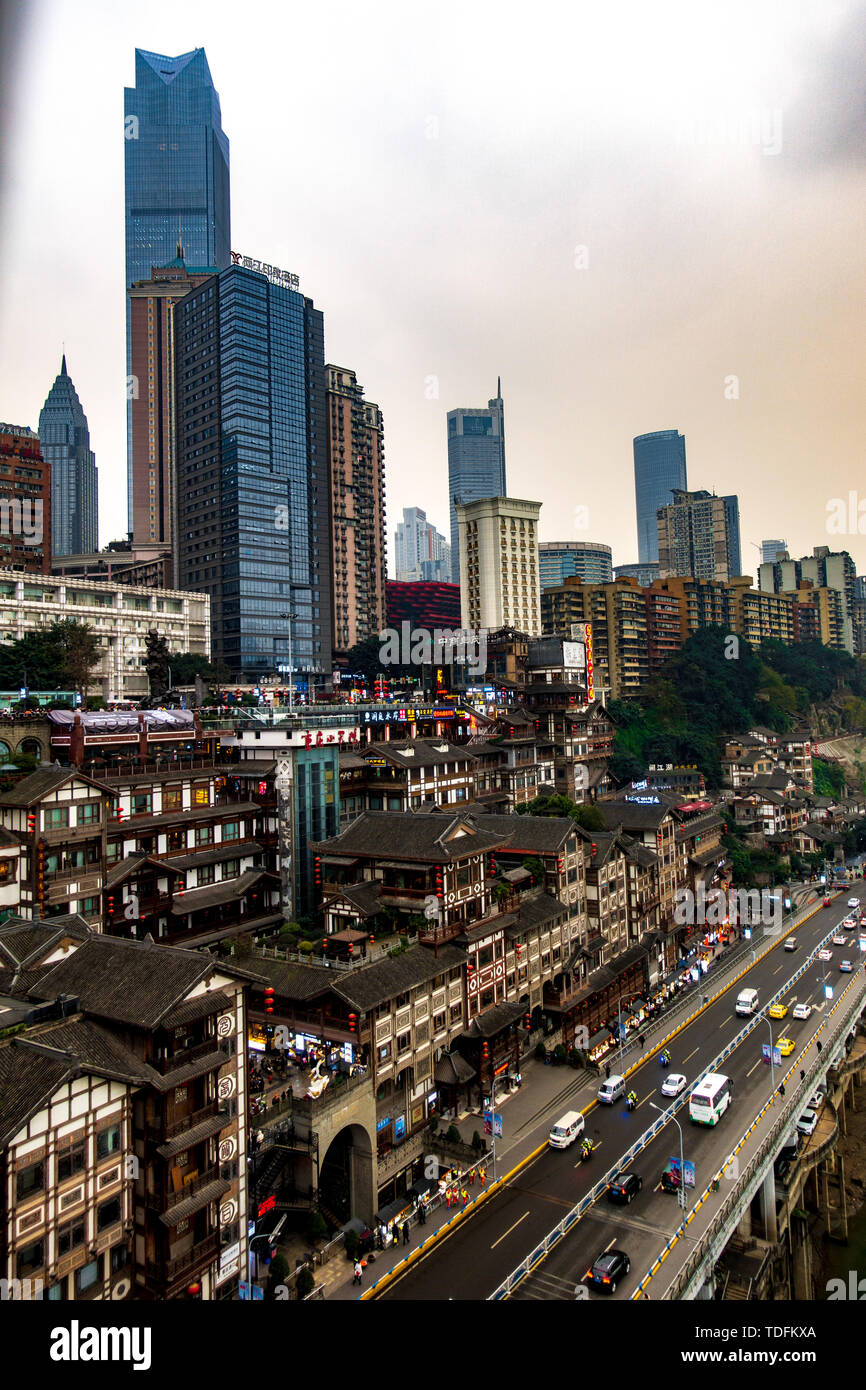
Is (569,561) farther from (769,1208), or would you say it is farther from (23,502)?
(769,1208)

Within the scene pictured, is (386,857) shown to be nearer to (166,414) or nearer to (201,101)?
(166,414)

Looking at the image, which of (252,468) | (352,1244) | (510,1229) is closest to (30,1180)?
(352,1244)

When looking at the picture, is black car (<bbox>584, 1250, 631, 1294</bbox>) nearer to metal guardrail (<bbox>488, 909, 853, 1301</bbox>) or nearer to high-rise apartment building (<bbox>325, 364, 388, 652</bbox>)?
metal guardrail (<bbox>488, 909, 853, 1301</bbox>)

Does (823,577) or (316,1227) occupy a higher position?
(823,577)

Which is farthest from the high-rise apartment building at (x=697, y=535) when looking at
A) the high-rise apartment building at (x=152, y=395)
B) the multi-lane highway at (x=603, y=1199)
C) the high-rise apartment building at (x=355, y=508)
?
the multi-lane highway at (x=603, y=1199)

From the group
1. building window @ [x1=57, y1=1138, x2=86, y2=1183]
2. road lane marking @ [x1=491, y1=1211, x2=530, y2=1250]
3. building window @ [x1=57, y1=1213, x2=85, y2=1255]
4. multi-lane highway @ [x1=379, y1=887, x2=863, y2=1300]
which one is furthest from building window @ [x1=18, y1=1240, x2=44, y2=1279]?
road lane marking @ [x1=491, y1=1211, x2=530, y2=1250]

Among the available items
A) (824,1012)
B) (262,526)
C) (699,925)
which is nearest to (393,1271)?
(824,1012)

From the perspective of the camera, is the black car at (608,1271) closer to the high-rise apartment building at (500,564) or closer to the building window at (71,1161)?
the building window at (71,1161)
